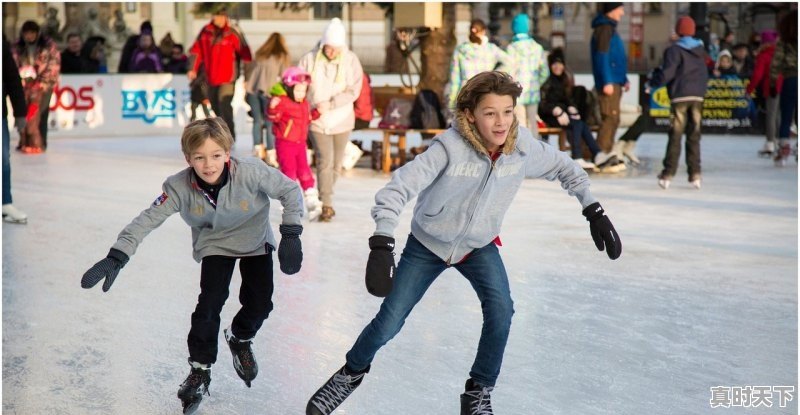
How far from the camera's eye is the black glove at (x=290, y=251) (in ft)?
12.1

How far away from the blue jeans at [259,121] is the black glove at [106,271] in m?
9.52

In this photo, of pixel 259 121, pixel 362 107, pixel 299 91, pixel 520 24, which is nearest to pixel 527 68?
pixel 520 24

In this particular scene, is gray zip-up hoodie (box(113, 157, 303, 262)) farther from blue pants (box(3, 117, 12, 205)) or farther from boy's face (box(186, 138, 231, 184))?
blue pants (box(3, 117, 12, 205))

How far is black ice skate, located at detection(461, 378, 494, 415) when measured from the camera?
3.60 metres

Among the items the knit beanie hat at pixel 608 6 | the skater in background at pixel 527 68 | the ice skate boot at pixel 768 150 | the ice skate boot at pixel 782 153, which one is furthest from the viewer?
the ice skate boot at pixel 768 150

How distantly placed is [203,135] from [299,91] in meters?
4.50

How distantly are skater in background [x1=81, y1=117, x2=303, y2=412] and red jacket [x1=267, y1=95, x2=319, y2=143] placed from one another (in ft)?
13.4

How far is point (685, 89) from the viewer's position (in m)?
10.1

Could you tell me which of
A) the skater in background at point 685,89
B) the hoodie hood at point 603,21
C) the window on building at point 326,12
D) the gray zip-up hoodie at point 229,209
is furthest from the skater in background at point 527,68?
the window on building at point 326,12

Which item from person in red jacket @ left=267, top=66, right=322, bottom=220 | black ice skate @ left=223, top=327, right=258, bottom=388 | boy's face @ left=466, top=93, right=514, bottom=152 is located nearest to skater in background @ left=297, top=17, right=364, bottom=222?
person in red jacket @ left=267, top=66, right=322, bottom=220

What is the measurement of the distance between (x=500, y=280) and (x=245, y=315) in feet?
3.11

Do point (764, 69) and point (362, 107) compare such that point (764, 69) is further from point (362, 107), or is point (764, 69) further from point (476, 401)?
point (476, 401)

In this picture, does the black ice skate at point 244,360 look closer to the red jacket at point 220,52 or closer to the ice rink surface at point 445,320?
the ice rink surface at point 445,320

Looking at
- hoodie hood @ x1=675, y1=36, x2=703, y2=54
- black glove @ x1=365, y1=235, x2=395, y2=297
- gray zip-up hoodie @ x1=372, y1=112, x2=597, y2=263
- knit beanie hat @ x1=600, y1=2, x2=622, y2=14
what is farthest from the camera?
knit beanie hat @ x1=600, y1=2, x2=622, y2=14
